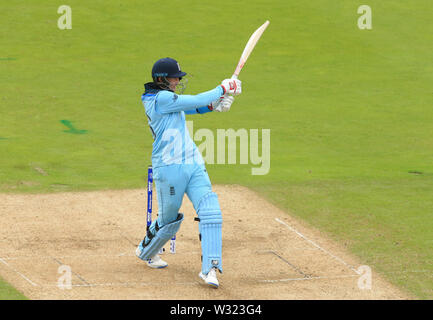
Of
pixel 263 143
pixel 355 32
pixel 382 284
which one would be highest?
pixel 355 32

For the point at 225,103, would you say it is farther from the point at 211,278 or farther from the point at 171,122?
the point at 211,278

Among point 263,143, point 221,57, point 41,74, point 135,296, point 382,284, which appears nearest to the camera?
point 135,296

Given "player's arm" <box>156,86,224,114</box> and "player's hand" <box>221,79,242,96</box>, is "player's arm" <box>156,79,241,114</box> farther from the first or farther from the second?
"player's hand" <box>221,79,242,96</box>

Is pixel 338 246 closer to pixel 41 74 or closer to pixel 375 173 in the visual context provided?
pixel 375 173

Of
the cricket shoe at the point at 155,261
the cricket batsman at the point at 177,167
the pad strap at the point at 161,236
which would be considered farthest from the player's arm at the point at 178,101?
the cricket shoe at the point at 155,261

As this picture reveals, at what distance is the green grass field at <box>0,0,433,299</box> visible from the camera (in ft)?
41.9

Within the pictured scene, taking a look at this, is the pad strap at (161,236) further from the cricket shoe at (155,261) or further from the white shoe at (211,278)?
the white shoe at (211,278)

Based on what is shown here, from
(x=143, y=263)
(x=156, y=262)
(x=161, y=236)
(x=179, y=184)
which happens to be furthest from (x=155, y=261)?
(x=179, y=184)

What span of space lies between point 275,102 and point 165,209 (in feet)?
33.9

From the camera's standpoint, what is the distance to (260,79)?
68.8 ft

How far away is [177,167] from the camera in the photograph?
365 inches

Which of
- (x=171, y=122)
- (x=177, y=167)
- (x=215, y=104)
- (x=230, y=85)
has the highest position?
(x=230, y=85)

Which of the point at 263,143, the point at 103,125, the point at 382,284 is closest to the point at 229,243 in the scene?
the point at 382,284

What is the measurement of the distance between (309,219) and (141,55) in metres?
11.9
